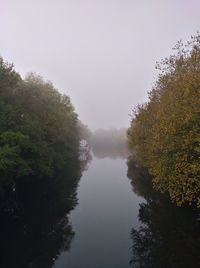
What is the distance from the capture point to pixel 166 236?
31.8m

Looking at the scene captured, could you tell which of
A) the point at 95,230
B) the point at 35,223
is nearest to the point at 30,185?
the point at 35,223

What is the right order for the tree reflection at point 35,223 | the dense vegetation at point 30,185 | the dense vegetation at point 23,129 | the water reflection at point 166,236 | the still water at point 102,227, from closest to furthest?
the water reflection at point 166,236 → the still water at point 102,227 → the tree reflection at point 35,223 → the dense vegetation at point 30,185 → the dense vegetation at point 23,129

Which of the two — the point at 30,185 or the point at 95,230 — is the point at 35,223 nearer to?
the point at 95,230

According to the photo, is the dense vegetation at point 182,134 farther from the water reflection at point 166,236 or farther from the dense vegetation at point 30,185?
the dense vegetation at point 30,185

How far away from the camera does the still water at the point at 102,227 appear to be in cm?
2750

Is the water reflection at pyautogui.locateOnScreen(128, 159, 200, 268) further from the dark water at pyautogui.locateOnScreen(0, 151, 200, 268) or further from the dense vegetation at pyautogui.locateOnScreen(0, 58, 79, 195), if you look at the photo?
the dense vegetation at pyautogui.locateOnScreen(0, 58, 79, 195)

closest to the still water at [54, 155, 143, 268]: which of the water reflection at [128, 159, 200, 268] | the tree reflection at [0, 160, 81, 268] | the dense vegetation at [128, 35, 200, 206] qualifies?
the water reflection at [128, 159, 200, 268]

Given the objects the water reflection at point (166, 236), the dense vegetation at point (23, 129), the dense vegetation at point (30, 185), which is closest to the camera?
the water reflection at point (166, 236)

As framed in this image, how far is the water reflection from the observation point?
26453 mm

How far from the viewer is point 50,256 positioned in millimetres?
27844

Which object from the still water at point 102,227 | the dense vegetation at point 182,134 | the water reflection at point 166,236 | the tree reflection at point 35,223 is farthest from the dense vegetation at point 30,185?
the dense vegetation at point 182,134

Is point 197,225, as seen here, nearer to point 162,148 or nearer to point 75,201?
point 162,148

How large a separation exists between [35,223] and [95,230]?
6.15 m

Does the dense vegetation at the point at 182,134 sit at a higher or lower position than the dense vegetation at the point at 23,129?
lower
